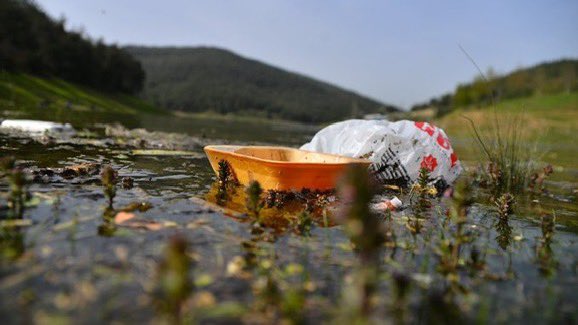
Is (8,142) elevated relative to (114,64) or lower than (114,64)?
lower

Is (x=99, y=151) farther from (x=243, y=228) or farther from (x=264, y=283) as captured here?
(x=264, y=283)

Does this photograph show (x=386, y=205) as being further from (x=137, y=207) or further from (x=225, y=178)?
(x=137, y=207)

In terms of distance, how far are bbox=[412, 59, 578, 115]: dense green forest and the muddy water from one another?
295ft

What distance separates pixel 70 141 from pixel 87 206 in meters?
9.18

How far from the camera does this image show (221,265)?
3500 millimetres

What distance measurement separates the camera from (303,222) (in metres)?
4.52

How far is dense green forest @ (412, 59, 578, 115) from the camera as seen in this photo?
9088 cm

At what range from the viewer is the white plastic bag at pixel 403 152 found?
28.8ft

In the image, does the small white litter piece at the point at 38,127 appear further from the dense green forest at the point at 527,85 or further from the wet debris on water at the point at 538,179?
the dense green forest at the point at 527,85

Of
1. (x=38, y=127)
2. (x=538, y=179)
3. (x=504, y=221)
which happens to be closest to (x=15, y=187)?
(x=504, y=221)

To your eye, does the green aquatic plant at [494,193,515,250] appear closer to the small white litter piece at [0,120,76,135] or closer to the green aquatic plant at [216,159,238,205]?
the green aquatic plant at [216,159,238,205]

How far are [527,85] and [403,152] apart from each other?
110 meters

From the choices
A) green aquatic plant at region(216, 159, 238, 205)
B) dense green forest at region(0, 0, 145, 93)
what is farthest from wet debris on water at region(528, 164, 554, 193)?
dense green forest at region(0, 0, 145, 93)

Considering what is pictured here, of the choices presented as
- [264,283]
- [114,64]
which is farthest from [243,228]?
[114,64]
